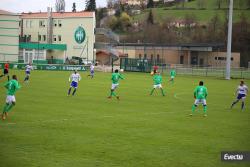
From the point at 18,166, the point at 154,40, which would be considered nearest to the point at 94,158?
the point at 18,166

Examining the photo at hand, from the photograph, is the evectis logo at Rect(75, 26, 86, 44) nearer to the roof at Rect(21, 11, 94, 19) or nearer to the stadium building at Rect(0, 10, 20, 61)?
the roof at Rect(21, 11, 94, 19)

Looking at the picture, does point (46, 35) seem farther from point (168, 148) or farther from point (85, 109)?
point (168, 148)

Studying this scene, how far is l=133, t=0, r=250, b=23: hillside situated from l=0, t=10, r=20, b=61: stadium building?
214ft

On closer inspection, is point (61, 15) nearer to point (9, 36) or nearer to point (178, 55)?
point (9, 36)

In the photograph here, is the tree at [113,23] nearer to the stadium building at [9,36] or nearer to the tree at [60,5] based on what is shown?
the tree at [60,5]

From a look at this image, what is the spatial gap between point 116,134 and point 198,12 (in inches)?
5150

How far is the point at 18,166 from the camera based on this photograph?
12430 mm

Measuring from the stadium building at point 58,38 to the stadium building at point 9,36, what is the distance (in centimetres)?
390

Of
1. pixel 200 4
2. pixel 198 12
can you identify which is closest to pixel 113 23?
pixel 198 12

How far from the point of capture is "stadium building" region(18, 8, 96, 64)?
90.1m

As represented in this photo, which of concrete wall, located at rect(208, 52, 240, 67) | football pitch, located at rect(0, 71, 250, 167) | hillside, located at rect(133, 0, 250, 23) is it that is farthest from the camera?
hillside, located at rect(133, 0, 250, 23)

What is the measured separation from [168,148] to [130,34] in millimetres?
127126

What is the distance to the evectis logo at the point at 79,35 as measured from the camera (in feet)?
300

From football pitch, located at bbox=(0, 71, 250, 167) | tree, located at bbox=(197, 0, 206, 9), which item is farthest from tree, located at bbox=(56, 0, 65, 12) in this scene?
football pitch, located at bbox=(0, 71, 250, 167)
